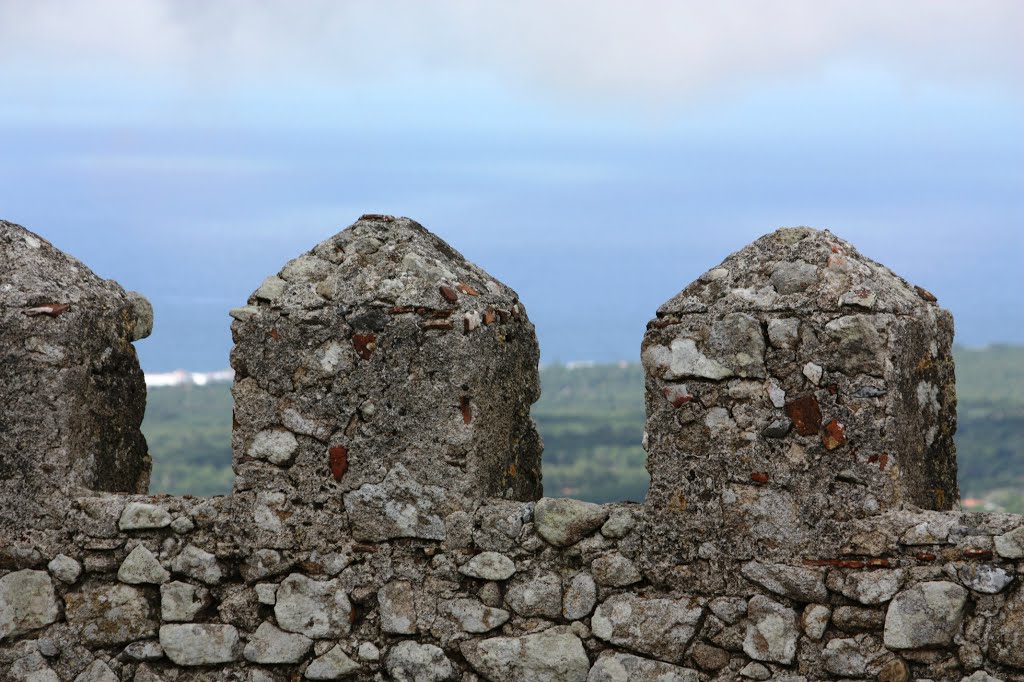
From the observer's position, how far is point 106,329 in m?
6.80

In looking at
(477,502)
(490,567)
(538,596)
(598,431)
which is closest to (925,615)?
(538,596)

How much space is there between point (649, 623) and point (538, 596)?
0.47 meters

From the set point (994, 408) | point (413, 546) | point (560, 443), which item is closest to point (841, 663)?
point (413, 546)

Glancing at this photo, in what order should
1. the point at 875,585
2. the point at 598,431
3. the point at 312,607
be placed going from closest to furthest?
the point at 875,585
the point at 312,607
the point at 598,431

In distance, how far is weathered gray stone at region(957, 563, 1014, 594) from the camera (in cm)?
545

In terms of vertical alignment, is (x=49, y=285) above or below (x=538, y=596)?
above

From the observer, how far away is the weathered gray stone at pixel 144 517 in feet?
21.4

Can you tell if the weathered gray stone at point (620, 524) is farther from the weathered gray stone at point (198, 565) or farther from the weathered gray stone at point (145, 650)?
the weathered gray stone at point (145, 650)

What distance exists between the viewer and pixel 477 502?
6.17 metres

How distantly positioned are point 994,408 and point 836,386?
256 ft

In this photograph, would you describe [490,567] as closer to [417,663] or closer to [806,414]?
[417,663]

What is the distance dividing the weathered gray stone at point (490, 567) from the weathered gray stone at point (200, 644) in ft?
3.68

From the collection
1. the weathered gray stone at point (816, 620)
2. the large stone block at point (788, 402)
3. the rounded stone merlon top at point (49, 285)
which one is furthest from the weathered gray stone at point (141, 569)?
the weathered gray stone at point (816, 620)

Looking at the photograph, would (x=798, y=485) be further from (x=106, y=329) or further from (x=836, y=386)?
(x=106, y=329)
